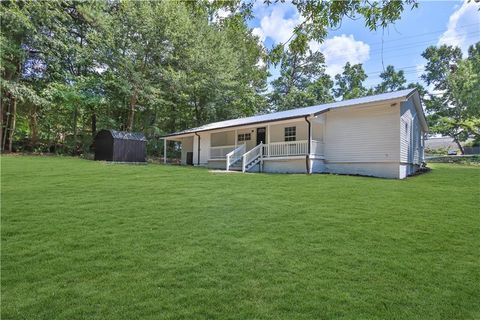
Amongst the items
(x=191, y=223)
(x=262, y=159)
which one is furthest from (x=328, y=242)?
(x=262, y=159)

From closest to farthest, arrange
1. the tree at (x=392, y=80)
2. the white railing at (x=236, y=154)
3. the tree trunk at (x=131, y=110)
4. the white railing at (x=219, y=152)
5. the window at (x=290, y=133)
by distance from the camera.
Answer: the white railing at (x=236, y=154) < the window at (x=290, y=133) < the white railing at (x=219, y=152) < the tree trunk at (x=131, y=110) < the tree at (x=392, y=80)

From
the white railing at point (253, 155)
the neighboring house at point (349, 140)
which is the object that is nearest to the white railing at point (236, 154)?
the neighboring house at point (349, 140)

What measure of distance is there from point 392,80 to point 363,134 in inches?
1055

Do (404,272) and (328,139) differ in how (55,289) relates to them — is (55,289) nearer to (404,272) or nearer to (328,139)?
(404,272)

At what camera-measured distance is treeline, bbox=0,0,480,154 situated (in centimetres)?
2045

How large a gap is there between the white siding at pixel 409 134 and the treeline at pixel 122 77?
556 centimetres

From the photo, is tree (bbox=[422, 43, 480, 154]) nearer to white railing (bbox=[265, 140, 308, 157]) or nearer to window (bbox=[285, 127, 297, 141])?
window (bbox=[285, 127, 297, 141])

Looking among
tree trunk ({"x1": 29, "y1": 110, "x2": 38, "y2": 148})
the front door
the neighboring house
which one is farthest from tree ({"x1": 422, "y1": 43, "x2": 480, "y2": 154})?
tree trunk ({"x1": 29, "y1": 110, "x2": 38, "y2": 148})

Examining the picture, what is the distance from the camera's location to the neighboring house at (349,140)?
524 inches

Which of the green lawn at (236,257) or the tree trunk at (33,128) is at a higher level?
the tree trunk at (33,128)

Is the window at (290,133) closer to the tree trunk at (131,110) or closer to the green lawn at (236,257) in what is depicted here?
the green lawn at (236,257)

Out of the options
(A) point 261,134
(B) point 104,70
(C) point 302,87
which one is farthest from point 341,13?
(C) point 302,87

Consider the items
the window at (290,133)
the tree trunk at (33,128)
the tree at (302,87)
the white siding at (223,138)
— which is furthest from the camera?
the tree at (302,87)

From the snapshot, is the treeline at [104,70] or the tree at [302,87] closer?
the treeline at [104,70]
